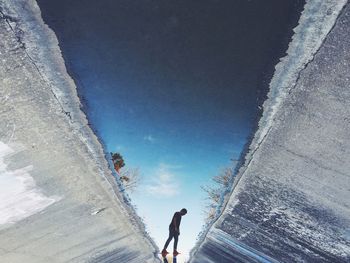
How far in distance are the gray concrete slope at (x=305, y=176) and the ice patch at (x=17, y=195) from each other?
1851 millimetres

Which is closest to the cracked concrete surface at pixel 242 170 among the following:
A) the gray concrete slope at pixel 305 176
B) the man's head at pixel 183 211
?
the gray concrete slope at pixel 305 176

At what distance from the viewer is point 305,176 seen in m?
2.50

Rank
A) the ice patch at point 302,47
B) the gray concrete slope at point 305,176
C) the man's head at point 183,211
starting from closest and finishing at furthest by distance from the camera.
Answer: the ice patch at point 302,47 < the gray concrete slope at point 305,176 < the man's head at point 183,211

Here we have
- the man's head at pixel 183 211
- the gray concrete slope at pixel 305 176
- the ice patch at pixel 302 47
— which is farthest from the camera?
the man's head at pixel 183 211

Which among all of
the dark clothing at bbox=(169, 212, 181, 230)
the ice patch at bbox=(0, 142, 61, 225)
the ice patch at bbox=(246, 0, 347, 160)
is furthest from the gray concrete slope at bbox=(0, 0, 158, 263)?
the ice patch at bbox=(246, 0, 347, 160)

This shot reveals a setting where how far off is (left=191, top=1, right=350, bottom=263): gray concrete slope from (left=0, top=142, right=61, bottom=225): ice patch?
6.07 ft

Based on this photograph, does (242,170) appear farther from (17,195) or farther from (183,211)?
(183,211)

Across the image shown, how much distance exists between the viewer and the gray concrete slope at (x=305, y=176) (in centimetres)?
184

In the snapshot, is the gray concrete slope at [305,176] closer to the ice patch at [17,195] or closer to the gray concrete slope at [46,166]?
the gray concrete slope at [46,166]

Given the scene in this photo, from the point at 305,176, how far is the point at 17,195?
2.48m

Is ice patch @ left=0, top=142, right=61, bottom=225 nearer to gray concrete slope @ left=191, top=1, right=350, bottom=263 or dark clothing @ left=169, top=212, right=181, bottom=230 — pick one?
gray concrete slope @ left=191, top=1, right=350, bottom=263

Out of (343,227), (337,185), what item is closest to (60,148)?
(337,185)

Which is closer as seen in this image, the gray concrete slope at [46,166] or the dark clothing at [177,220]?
the gray concrete slope at [46,166]

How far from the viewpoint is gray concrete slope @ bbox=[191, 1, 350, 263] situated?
6.03ft
